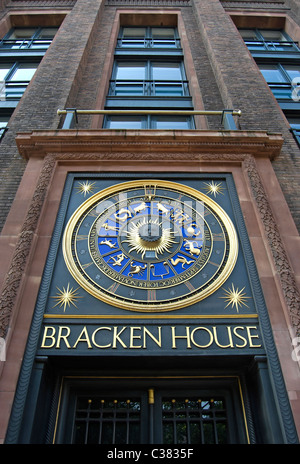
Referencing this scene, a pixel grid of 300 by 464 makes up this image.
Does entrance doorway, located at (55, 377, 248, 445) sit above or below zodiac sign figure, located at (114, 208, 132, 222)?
below

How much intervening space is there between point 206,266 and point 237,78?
7.27 meters

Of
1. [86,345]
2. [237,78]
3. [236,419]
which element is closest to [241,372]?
[236,419]

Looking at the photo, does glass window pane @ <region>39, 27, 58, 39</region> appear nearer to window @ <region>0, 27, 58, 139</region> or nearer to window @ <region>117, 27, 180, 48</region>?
window @ <region>0, 27, 58, 139</region>

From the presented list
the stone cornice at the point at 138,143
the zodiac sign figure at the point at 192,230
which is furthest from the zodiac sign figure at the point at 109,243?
the stone cornice at the point at 138,143

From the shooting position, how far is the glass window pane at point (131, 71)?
13.9 meters

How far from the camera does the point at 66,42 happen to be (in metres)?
13.5

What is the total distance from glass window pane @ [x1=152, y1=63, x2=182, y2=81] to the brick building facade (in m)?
0.07

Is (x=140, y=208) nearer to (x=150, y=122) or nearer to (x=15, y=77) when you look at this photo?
(x=150, y=122)

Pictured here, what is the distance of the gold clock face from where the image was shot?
6250 millimetres

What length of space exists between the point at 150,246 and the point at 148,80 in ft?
27.8

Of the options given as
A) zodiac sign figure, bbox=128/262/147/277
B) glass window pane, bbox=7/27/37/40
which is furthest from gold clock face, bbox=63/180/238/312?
glass window pane, bbox=7/27/37/40

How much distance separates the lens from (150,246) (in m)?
6.94
